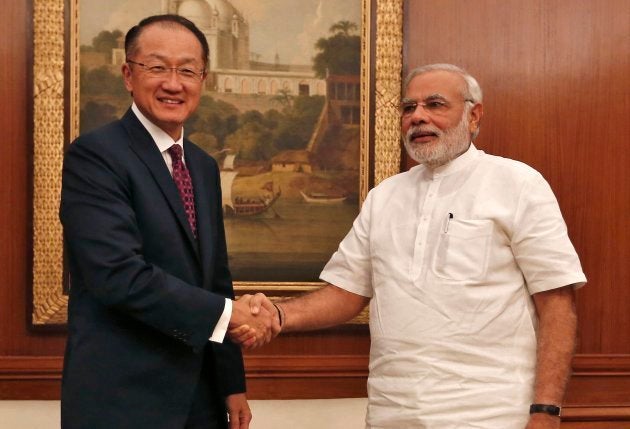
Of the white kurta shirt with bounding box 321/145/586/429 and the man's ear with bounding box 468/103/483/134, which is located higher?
the man's ear with bounding box 468/103/483/134

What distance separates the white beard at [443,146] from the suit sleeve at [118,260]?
810mm

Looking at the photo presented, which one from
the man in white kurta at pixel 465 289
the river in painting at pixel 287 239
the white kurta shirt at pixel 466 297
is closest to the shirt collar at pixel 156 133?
the man in white kurta at pixel 465 289

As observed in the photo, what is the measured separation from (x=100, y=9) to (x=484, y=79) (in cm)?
146

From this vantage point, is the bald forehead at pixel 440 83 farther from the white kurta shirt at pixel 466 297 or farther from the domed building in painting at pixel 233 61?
the domed building in painting at pixel 233 61

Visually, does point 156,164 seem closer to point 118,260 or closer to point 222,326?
point 118,260

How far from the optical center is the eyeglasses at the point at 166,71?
6.51 ft

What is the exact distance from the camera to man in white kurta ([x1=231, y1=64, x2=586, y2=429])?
204cm

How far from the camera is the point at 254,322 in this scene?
2.20m

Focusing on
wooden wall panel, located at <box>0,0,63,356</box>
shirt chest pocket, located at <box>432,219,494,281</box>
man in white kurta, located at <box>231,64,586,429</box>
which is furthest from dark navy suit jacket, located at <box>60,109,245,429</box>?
wooden wall panel, located at <box>0,0,63,356</box>

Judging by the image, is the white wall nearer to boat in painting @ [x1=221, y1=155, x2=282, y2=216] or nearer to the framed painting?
the framed painting

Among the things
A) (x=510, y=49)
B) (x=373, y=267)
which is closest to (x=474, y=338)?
(x=373, y=267)

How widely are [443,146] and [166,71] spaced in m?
0.85

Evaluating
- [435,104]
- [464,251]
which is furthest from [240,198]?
[464,251]

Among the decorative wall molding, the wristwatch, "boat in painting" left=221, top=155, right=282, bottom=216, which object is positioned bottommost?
the decorative wall molding
